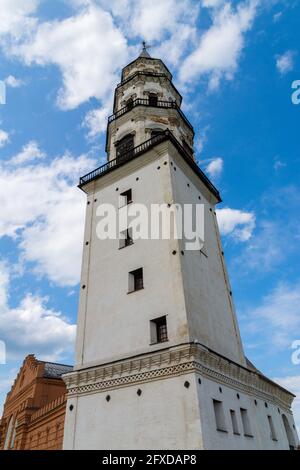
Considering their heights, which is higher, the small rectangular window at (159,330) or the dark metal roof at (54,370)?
the dark metal roof at (54,370)

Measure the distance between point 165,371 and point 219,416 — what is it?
278cm

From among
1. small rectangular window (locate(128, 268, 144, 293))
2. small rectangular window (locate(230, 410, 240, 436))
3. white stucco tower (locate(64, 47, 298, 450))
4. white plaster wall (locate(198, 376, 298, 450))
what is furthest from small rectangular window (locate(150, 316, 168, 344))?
small rectangular window (locate(230, 410, 240, 436))

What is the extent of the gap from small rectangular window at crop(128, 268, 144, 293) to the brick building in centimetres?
965

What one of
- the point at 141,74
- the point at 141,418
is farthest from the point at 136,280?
the point at 141,74

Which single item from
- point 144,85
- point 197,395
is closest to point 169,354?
point 197,395

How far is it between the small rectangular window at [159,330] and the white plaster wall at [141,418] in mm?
1855

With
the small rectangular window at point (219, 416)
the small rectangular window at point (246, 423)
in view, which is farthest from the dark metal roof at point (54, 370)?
the small rectangular window at point (219, 416)

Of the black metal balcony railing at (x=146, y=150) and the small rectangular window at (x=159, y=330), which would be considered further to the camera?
the black metal balcony railing at (x=146, y=150)

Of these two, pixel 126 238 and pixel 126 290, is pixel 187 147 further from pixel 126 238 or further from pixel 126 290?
pixel 126 290

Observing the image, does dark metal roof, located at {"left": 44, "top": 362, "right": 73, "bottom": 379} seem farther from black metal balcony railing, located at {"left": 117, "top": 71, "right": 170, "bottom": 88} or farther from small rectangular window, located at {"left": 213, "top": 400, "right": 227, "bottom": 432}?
black metal balcony railing, located at {"left": 117, "top": 71, "right": 170, "bottom": 88}

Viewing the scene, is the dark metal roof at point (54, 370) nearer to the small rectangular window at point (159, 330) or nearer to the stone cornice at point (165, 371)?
the stone cornice at point (165, 371)

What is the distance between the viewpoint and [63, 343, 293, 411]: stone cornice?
13.9m

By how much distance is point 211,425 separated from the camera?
510 inches

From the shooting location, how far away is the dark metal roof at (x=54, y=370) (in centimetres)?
3653
